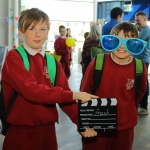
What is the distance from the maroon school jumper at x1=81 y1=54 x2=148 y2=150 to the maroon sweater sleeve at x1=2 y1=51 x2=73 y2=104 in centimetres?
48

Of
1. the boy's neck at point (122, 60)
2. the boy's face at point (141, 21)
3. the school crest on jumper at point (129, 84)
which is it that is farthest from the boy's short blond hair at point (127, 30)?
the boy's face at point (141, 21)

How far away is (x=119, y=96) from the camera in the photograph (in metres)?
1.97

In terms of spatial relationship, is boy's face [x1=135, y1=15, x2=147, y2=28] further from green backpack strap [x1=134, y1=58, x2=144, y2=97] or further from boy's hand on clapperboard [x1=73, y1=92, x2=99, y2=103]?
boy's hand on clapperboard [x1=73, y1=92, x2=99, y2=103]

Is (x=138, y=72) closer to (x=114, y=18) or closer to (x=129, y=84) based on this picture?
(x=129, y=84)

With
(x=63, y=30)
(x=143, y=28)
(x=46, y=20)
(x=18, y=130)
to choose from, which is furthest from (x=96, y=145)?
(x=63, y=30)

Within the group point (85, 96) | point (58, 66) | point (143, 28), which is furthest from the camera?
point (143, 28)

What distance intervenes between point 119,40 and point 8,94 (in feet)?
2.73

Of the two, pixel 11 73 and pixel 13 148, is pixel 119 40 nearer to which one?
pixel 11 73

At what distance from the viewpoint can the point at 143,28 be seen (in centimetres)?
480

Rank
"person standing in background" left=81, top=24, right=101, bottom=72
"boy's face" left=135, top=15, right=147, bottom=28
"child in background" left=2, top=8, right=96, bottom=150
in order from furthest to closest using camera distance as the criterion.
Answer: "person standing in background" left=81, top=24, right=101, bottom=72
"boy's face" left=135, top=15, right=147, bottom=28
"child in background" left=2, top=8, right=96, bottom=150

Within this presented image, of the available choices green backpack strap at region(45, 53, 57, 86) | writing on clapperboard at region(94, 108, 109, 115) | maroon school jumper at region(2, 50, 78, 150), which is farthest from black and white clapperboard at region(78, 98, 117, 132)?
green backpack strap at region(45, 53, 57, 86)

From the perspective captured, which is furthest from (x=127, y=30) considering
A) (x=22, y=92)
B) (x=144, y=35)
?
(x=144, y=35)

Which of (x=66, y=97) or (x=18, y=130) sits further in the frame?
(x=18, y=130)

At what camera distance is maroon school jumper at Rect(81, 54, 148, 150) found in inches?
77.8
